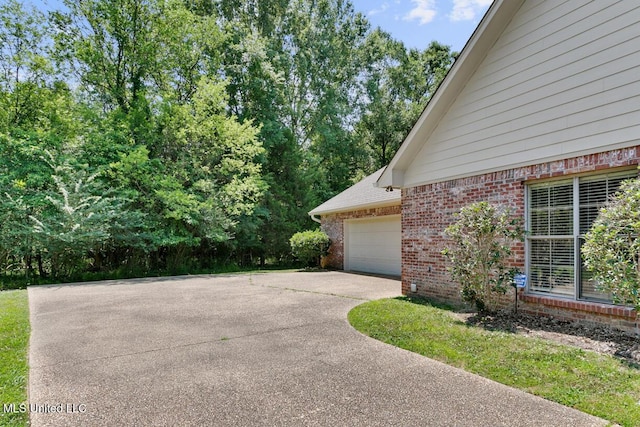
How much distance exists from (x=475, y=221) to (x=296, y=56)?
21.4m

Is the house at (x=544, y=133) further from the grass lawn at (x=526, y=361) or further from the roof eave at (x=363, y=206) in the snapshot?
the roof eave at (x=363, y=206)

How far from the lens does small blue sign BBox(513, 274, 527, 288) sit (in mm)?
5539

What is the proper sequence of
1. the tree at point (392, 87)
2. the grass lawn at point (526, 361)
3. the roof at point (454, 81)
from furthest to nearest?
the tree at point (392, 87)
the roof at point (454, 81)
the grass lawn at point (526, 361)

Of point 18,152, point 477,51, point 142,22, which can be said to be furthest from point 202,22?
point 477,51

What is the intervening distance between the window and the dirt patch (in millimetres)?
435

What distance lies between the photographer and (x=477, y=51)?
6.38m

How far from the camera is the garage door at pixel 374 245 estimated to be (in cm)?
1188

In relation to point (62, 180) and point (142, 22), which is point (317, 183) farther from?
point (62, 180)

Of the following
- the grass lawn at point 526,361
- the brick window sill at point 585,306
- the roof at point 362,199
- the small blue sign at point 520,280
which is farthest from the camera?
the roof at point 362,199

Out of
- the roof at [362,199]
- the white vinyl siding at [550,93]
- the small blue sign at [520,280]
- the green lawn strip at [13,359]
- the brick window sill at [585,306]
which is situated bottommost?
the green lawn strip at [13,359]

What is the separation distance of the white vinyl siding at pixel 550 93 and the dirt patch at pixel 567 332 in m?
2.36

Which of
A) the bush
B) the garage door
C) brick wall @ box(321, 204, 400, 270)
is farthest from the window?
the bush

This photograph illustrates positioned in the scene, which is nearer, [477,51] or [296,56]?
[477,51]

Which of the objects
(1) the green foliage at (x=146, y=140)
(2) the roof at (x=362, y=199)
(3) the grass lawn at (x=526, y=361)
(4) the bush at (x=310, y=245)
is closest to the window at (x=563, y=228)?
(3) the grass lawn at (x=526, y=361)
